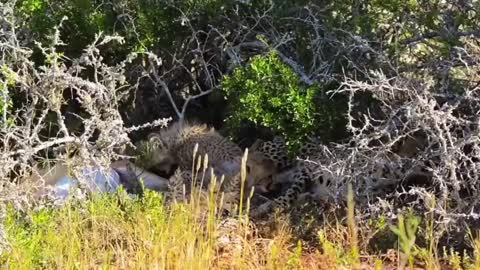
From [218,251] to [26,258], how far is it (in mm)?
1020

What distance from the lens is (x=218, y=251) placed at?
446 cm

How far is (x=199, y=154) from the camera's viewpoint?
18.8 ft

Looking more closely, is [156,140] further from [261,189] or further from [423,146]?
[423,146]

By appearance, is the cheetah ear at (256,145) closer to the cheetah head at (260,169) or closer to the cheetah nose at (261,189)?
the cheetah head at (260,169)

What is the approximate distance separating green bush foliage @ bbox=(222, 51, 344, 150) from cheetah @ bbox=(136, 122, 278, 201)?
34cm

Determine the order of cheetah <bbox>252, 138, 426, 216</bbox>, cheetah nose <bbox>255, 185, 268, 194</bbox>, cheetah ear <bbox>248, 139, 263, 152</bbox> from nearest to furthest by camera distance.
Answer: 1. cheetah <bbox>252, 138, 426, 216</bbox>
2. cheetah nose <bbox>255, 185, 268, 194</bbox>
3. cheetah ear <bbox>248, 139, 263, 152</bbox>

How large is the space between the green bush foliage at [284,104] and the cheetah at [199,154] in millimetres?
341

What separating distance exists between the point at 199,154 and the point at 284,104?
2.43ft

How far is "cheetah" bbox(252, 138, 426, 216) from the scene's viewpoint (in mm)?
4898

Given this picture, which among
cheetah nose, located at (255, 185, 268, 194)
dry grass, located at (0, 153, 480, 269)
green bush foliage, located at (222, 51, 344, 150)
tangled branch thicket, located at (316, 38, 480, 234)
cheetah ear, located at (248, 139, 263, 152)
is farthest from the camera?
cheetah ear, located at (248, 139, 263, 152)

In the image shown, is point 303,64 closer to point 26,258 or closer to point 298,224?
point 298,224

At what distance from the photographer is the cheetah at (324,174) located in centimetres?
490

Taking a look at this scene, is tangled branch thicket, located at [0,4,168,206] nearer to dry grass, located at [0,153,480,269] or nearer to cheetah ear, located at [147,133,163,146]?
dry grass, located at [0,153,480,269]

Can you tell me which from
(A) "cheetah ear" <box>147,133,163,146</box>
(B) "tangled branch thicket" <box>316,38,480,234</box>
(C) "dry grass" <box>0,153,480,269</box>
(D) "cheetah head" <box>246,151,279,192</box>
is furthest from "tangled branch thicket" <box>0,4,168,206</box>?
(B) "tangled branch thicket" <box>316,38,480,234</box>
